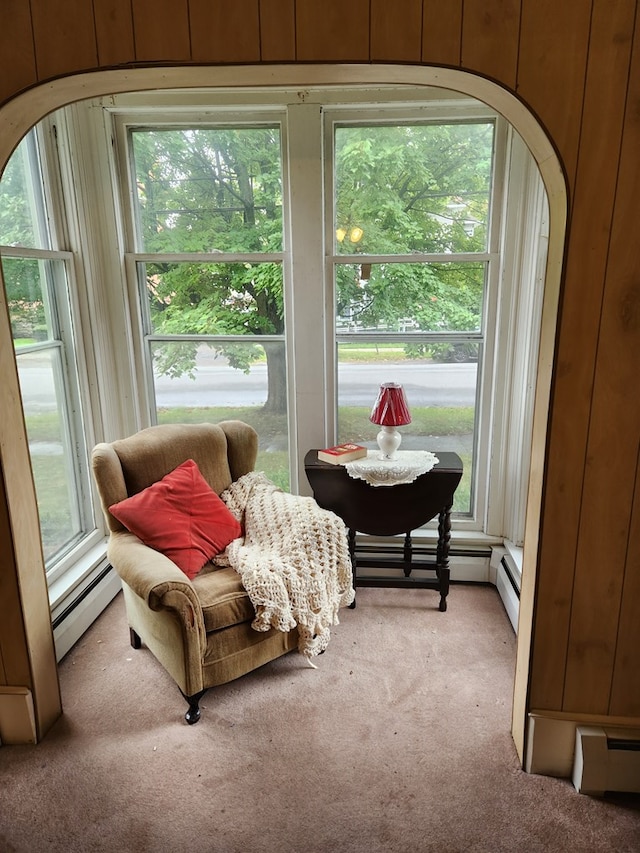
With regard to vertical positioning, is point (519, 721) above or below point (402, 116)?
below

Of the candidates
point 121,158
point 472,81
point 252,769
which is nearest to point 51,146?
point 121,158

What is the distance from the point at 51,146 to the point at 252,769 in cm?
260

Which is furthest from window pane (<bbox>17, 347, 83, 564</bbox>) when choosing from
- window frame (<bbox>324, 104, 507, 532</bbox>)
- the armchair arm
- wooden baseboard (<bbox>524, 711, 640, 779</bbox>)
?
wooden baseboard (<bbox>524, 711, 640, 779</bbox>)

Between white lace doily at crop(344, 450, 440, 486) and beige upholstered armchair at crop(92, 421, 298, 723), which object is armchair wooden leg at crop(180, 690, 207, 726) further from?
white lace doily at crop(344, 450, 440, 486)

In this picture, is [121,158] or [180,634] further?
[121,158]

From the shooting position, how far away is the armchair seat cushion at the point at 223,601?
6.44 ft

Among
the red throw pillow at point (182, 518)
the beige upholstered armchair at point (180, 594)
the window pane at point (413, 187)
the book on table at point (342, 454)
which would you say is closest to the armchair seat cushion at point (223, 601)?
the beige upholstered armchair at point (180, 594)

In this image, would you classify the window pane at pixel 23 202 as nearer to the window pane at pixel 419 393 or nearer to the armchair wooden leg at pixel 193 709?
the window pane at pixel 419 393

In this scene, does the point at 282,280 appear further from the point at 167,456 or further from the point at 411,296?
the point at 167,456

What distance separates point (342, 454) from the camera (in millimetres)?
2586

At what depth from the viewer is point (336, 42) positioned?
1.39 metres

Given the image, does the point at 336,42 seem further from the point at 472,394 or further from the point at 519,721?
the point at 519,721

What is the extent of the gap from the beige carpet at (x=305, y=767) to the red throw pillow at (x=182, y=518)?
53 centimetres

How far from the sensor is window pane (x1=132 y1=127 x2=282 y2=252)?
8.82ft
